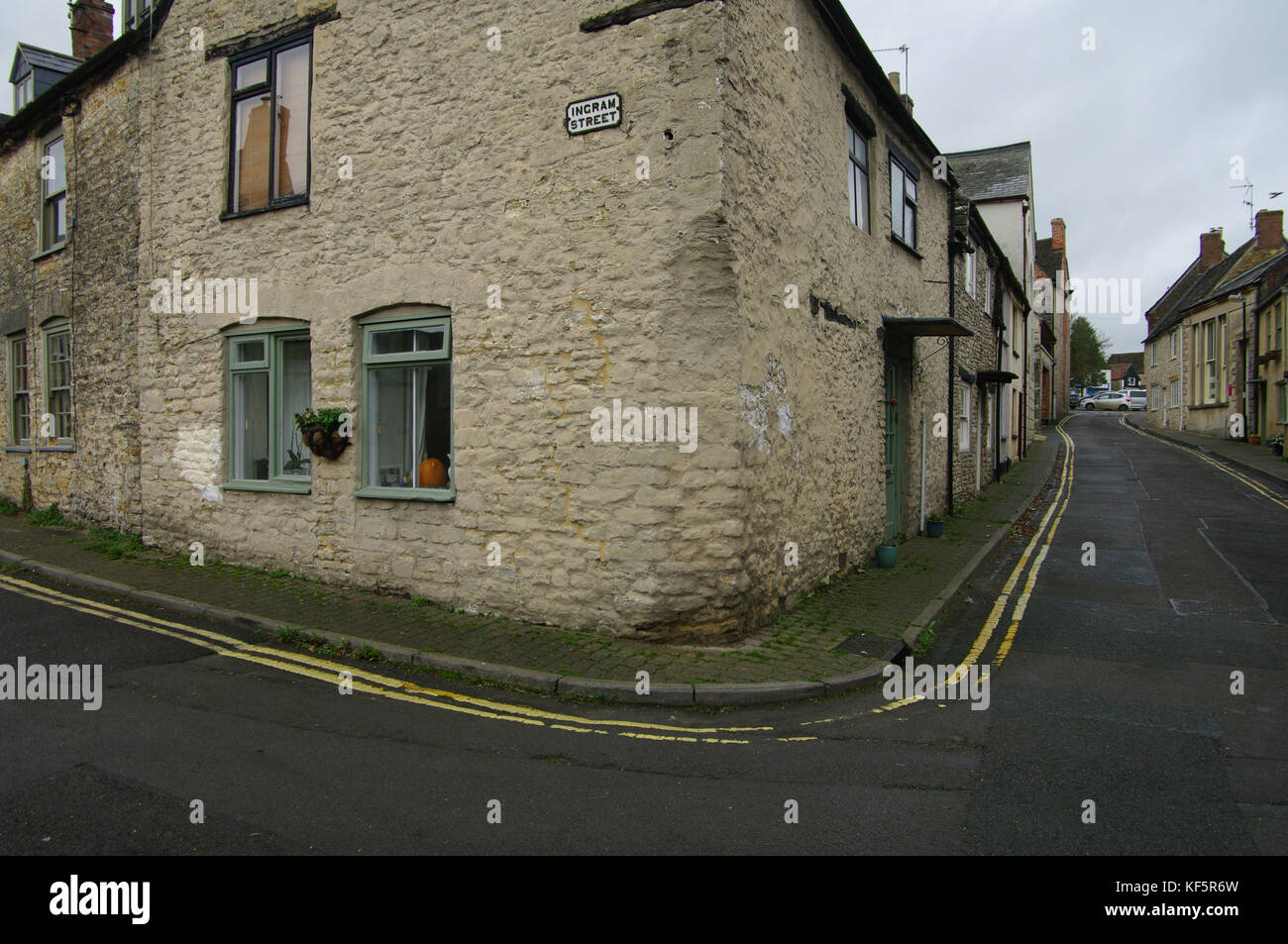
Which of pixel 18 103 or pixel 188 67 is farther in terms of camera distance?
pixel 18 103

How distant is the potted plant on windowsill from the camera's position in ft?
29.5

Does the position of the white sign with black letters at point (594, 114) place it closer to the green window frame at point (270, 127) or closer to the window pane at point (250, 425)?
the green window frame at point (270, 127)

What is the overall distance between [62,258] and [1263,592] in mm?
18520

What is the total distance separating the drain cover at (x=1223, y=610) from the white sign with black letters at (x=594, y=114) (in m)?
7.90

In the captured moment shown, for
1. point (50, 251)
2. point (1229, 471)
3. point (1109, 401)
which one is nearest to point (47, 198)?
point (50, 251)

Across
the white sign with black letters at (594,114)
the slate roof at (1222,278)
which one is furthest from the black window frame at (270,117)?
the slate roof at (1222,278)

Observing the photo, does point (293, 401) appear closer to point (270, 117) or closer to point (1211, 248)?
point (270, 117)

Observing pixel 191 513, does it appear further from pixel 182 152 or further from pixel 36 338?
pixel 36 338

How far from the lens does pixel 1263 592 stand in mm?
9461

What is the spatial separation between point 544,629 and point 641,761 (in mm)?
2803

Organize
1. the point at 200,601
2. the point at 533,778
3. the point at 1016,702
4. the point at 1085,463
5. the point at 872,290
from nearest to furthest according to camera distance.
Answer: the point at 533,778 → the point at 1016,702 → the point at 200,601 → the point at 872,290 → the point at 1085,463

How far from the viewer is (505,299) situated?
26.0 feet
